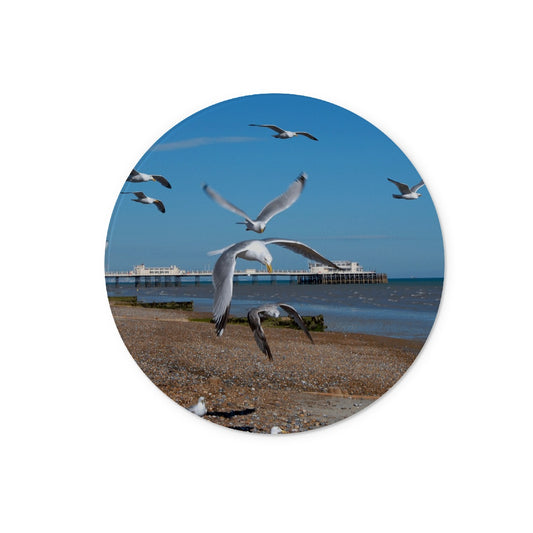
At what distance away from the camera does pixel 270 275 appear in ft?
8.15

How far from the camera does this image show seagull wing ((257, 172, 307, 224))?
246cm

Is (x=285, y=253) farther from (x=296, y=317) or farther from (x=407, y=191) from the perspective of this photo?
(x=407, y=191)

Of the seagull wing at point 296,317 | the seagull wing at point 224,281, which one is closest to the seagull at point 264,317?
the seagull wing at point 296,317

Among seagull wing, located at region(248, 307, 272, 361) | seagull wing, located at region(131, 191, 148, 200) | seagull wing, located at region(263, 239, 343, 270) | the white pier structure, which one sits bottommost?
seagull wing, located at region(248, 307, 272, 361)

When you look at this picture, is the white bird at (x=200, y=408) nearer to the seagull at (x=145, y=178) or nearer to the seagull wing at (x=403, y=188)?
the seagull at (x=145, y=178)

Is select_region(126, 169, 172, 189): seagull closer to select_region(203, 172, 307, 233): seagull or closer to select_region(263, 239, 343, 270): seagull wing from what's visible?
select_region(203, 172, 307, 233): seagull

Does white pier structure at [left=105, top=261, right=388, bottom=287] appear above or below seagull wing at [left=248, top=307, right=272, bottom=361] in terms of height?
above

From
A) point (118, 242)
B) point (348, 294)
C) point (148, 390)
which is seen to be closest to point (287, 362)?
point (348, 294)

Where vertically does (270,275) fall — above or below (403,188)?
below

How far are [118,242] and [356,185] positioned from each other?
983 millimetres

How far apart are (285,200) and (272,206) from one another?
6 centimetres

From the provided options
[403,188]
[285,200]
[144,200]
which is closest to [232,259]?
[285,200]

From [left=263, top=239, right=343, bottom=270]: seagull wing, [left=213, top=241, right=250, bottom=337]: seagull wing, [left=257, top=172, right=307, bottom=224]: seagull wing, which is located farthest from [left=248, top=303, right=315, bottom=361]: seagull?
[left=257, top=172, right=307, bottom=224]: seagull wing

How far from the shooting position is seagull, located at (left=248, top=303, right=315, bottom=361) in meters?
2.47
